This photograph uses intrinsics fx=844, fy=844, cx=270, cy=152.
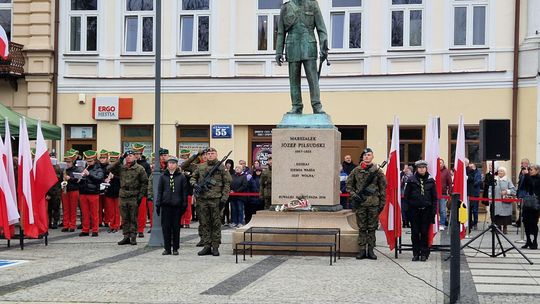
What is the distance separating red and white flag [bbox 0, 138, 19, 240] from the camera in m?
15.6

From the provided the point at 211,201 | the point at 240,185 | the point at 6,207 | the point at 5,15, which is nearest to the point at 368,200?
the point at 211,201

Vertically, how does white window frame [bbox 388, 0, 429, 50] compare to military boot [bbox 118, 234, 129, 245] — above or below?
above

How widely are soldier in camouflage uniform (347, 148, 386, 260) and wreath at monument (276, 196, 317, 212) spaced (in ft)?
2.80

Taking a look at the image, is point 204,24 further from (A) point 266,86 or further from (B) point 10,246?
(B) point 10,246

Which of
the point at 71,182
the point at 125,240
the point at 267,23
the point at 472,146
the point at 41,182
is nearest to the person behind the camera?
the point at 41,182

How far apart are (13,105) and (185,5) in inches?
260

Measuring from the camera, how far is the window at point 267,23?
27016mm

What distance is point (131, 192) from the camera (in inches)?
679

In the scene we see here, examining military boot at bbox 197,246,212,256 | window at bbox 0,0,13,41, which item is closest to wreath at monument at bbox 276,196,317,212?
military boot at bbox 197,246,212,256

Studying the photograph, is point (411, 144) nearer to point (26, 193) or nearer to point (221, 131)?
point (221, 131)

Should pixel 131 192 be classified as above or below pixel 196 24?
below

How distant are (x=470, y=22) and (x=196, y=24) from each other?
8.69 metres

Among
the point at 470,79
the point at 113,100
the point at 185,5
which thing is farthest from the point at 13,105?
the point at 470,79

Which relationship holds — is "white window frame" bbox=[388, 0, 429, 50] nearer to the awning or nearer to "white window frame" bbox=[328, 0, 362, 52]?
"white window frame" bbox=[328, 0, 362, 52]
